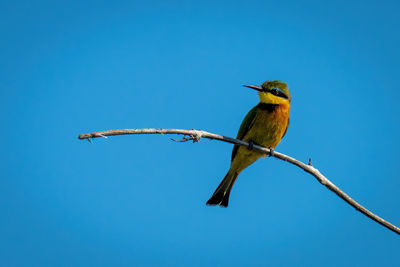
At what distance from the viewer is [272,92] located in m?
5.45

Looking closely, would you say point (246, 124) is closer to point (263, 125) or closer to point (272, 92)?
point (263, 125)

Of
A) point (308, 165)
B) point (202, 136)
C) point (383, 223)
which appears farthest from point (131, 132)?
point (383, 223)

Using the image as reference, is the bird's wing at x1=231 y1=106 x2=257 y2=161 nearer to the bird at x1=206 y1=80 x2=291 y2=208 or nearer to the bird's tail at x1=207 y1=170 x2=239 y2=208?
the bird at x1=206 y1=80 x2=291 y2=208

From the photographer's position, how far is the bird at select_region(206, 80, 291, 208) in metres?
5.30

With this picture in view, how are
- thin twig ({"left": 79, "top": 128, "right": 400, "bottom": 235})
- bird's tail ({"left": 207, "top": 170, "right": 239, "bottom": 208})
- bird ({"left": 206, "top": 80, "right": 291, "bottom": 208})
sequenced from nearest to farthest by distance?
thin twig ({"left": 79, "top": 128, "right": 400, "bottom": 235}) < bird ({"left": 206, "top": 80, "right": 291, "bottom": 208}) < bird's tail ({"left": 207, "top": 170, "right": 239, "bottom": 208})

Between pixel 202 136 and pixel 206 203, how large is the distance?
2.54 m

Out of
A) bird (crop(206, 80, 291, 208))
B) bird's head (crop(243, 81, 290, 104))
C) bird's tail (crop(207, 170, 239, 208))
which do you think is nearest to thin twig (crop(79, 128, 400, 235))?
bird (crop(206, 80, 291, 208))

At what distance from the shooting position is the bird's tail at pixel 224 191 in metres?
5.65

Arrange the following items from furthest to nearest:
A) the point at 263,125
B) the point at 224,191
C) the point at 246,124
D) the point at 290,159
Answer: the point at 224,191, the point at 246,124, the point at 263,125, the point at 290,159

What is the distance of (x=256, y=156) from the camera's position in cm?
550

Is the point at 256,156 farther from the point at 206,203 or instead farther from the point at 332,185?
the point at 332,185

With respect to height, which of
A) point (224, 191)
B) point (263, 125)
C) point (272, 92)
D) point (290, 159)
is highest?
point (272, 92)

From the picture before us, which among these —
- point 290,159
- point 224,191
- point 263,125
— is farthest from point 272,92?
point 290,159

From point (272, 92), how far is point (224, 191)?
1.55 m
